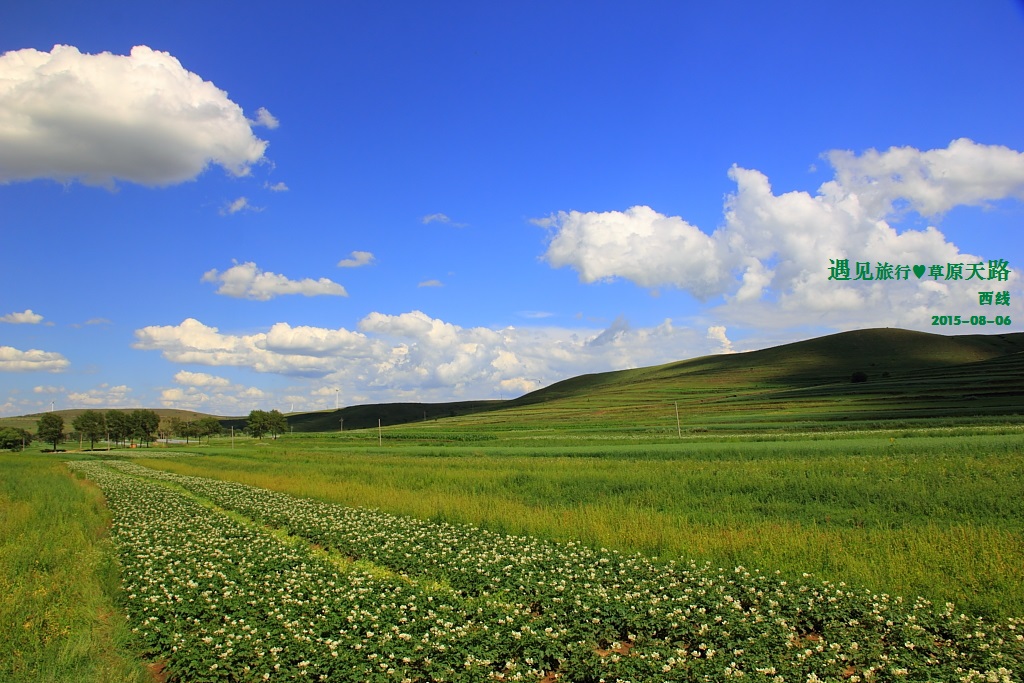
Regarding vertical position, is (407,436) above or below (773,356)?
below

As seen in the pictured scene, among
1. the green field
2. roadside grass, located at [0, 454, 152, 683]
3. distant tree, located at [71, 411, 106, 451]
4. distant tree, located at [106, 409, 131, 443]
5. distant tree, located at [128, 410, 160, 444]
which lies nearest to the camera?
roadside grass, located at [0, 454, 152, 683]

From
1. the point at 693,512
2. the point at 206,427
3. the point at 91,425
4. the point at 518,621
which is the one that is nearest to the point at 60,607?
the point at 518,621

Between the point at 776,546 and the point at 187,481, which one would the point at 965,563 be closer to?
the point at 776,546

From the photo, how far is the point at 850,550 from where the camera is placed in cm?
1493

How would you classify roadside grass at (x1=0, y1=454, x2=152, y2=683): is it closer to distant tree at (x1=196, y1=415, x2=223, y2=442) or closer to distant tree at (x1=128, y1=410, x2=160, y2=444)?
distant tree at (x1=128, y1=410, x2=160, y2=444)

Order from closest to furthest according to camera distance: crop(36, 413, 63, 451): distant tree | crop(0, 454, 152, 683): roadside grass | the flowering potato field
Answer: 1. the flowering potato field
2. crop(0, 454, 152, 683): roadside grass
3. crop(36, 413, 63, 451): distant tree

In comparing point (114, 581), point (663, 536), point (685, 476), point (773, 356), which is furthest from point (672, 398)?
point (114, 581)

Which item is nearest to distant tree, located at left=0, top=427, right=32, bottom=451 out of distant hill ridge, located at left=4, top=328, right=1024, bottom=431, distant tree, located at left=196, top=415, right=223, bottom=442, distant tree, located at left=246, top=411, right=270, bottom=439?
distant tree, located at left=196, top=415, right=223, bottom=442

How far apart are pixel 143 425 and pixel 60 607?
180978mm

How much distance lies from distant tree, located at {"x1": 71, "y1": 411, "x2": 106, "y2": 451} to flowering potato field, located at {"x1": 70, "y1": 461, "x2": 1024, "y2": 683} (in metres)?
174

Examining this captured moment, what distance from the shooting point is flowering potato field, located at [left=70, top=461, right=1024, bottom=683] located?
852 cm

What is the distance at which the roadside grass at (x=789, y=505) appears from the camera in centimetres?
1348

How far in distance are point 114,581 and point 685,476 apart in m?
22.3

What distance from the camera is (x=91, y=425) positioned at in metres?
159
